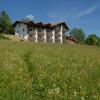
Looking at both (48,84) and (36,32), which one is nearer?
(48,84)

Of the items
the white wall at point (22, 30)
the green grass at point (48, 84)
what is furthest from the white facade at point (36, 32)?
the green grass at point (48, 84)

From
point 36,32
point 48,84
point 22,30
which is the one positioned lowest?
point 48,84

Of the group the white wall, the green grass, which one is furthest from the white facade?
the green grass

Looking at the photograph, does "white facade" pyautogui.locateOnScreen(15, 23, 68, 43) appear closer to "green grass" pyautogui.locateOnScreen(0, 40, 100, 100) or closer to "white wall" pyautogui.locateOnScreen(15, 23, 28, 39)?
"white wall" pyautogui.locateOnScreen(15, 23, 28, 39)

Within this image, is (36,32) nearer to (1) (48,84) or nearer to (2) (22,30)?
(2) (22,30)

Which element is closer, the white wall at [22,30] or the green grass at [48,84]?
the green grass at [48,84]

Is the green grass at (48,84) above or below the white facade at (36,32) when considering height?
below

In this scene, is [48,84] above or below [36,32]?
below

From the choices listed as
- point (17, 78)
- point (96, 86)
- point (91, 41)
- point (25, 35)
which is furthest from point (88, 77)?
point (91, 41)

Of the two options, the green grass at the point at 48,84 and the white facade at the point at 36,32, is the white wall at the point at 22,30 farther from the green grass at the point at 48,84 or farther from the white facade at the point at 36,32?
the green grass at the point at 48,84

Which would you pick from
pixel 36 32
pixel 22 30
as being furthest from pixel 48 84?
pixel 22 30

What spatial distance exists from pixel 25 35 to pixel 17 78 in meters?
106

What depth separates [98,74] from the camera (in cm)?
1973

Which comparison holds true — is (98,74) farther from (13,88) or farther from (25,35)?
(25,35)
